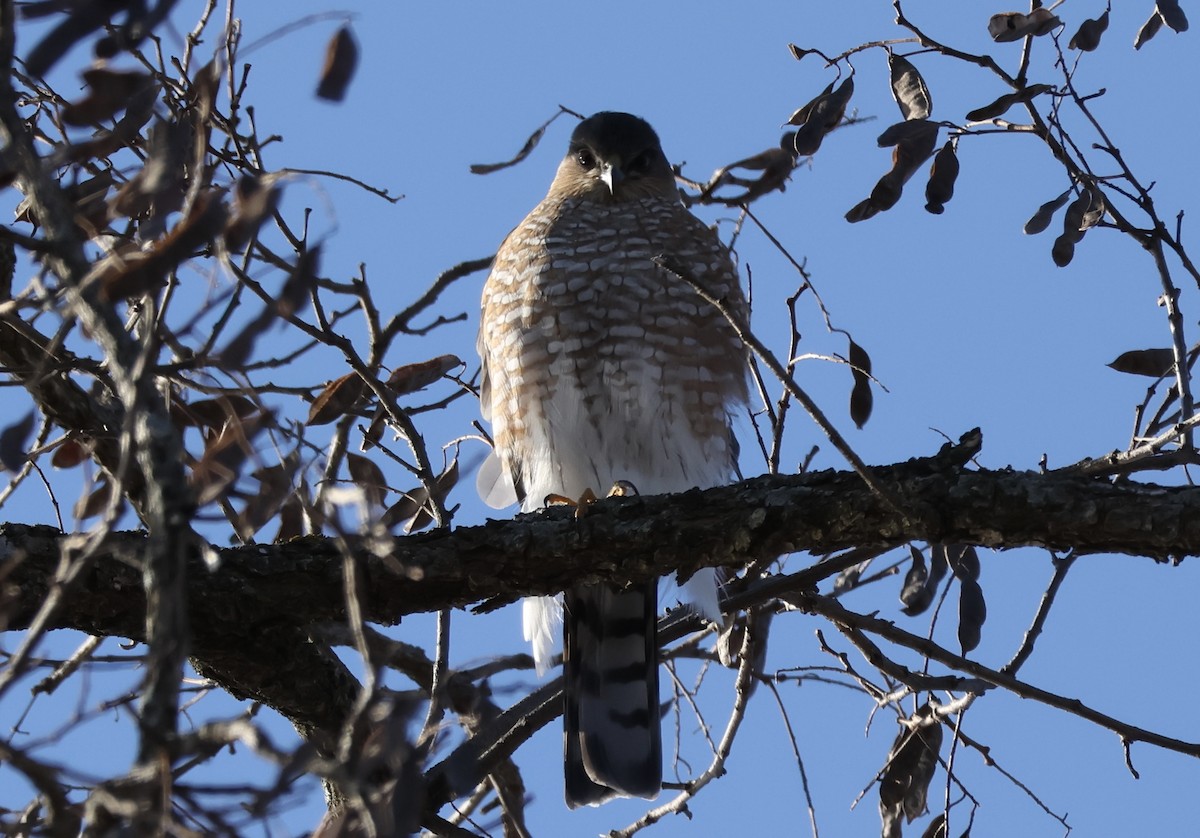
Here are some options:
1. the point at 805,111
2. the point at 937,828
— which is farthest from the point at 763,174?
the point at 937,828

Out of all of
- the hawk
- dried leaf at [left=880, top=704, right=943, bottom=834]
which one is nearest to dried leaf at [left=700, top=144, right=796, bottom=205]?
the hawk

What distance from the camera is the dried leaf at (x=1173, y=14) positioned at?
3.08m

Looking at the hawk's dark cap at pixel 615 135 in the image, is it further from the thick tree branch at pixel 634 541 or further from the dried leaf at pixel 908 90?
the thick tree branch at pixel 634 541

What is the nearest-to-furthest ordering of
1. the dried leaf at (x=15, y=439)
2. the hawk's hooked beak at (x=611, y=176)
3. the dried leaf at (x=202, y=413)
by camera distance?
the dried leaf at (x=15, y=439)
the dried leaf at (x=202, y=413)
the hawk's hooked beak at (x=611, y=176)

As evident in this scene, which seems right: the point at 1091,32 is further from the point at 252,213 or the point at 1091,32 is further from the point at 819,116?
the point at 252,213

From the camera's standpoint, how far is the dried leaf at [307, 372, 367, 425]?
3.07m

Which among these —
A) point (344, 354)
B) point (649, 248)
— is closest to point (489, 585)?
point (344, 354)

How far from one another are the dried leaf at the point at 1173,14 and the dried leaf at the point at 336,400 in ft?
6.45

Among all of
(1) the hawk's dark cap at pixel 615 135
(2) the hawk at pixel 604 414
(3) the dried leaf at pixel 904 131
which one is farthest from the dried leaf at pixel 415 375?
(1) the hawk's dark cap at pixel 615 135

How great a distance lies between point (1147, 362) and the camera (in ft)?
10.1

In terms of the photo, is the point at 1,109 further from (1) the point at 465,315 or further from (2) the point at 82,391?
(1) the point at 465,315

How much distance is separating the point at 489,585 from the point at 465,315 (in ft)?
3.04

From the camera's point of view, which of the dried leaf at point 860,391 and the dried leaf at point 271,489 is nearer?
the dried leaf at point 271,489

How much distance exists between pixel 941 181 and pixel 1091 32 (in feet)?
1.70
